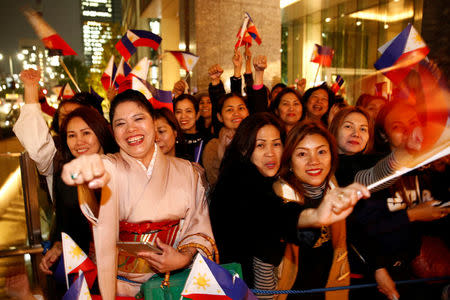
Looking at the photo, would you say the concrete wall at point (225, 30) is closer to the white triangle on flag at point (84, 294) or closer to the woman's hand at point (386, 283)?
the woman's hand at point (386, 283)

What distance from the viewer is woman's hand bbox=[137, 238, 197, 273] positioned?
1676 millimetres

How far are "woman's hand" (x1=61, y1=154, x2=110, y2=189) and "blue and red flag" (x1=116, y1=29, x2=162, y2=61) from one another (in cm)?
366

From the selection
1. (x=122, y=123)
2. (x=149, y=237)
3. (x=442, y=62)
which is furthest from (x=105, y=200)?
(x=442, y=62)

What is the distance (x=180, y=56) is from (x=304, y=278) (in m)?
4.54

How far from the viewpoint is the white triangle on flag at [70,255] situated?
174cm

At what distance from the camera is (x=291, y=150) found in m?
2.13

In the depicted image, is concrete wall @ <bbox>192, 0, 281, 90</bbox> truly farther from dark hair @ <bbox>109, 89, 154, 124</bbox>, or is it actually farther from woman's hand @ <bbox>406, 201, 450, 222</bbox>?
woman's hand @ <bbox>406, 201, 450, 222</bbox>

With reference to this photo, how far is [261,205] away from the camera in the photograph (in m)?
1.96

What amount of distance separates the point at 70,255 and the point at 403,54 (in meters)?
3.02

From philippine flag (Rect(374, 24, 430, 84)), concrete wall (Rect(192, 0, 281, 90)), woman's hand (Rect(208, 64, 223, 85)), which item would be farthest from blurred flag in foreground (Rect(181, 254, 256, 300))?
concrete wall (Rect(192, 0, 281, 90))

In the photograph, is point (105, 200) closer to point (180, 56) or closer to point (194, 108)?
point (194, 108)

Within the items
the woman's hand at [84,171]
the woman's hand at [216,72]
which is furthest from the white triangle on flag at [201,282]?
the woman's hand at [216,72]

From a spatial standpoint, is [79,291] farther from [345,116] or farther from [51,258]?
[345,116]

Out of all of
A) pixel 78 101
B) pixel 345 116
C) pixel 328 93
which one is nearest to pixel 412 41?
pixel 345 116
